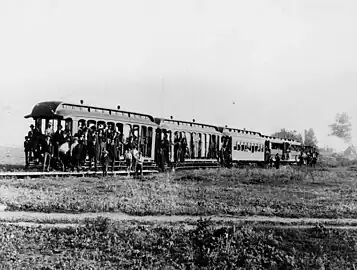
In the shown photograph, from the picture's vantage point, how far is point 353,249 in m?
9.24

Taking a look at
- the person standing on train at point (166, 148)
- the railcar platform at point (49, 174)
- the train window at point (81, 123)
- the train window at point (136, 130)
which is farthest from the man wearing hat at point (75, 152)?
the person standing on train at point (166, 148)

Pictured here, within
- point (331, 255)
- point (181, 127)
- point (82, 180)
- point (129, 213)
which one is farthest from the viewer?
point (181, 127)

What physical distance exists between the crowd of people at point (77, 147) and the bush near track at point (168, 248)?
10445 mm

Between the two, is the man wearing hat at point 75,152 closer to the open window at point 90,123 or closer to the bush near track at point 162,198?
the open window at point 90,123

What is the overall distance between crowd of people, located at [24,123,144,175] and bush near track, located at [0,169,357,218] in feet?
5.60

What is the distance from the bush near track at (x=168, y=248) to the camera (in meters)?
7.88

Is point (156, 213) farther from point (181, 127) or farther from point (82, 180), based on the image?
point (181, 127)

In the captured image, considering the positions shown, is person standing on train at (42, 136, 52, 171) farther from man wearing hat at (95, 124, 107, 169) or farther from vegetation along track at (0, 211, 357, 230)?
vegetation along track at (0, 211, 357, 230)

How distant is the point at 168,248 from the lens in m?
8.65

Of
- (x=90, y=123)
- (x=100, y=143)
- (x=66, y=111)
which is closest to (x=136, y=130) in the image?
(x=90, y=123)

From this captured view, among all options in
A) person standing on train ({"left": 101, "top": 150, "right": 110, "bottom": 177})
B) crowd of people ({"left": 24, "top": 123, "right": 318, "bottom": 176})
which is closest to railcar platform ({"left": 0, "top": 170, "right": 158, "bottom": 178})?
crowd of people ({"left": 24, "top": 123, "right": 318, "bottom": 176})

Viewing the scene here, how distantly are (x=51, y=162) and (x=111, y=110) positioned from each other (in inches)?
149

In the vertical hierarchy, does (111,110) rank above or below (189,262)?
above

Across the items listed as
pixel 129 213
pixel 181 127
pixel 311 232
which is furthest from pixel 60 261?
pixel 181 127
